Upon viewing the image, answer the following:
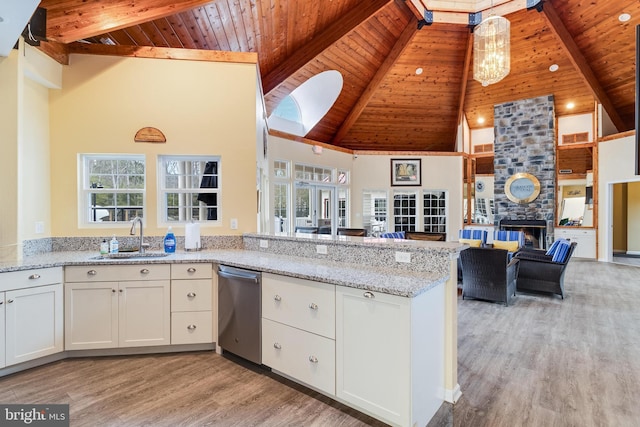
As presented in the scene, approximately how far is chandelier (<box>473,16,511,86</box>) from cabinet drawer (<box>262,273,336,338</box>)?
204 inches

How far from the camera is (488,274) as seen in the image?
462cm

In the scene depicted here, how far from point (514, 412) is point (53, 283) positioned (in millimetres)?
3695

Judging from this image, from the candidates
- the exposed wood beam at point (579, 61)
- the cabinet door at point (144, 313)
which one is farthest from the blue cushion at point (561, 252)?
the cabinet door at point (144, 313)

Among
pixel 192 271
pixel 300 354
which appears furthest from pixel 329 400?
pixel 192 271

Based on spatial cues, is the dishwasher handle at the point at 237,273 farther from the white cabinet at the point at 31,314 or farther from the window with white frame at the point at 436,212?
the window with white frame at the point at 436,212

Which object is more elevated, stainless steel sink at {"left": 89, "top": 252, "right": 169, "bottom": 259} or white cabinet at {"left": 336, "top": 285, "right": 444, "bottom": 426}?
stainless steel sink at {"left": 89, "top": 252, "right": 169, "bottom": 259}

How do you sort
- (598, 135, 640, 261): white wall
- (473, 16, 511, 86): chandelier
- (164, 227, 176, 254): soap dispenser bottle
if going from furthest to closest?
(598, 135, 640, 261): white wall, (473, 16, 511, 86): chandelier, (164, 227, 176, 254): soap dispenser bottle

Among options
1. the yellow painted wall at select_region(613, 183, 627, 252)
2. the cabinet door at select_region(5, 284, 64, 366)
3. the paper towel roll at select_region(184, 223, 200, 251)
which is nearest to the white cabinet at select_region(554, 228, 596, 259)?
the yellow painted wall at select_region(613, 183, 627, 252)

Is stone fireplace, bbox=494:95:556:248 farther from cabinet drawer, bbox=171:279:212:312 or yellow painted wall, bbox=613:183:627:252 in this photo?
cabinet drawer, bbox=171:279:212:312

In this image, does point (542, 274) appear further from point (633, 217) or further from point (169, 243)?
point (633, 217)

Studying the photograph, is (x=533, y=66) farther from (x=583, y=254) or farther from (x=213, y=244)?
(x=213, y=244)

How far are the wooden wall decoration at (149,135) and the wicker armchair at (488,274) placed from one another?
421 centimetres

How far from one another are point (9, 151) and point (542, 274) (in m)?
6.73

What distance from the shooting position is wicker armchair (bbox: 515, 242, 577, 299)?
15.8 ft
